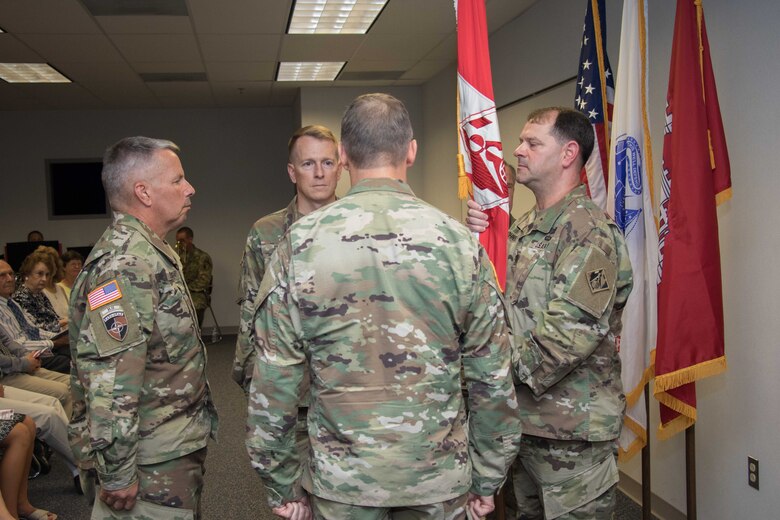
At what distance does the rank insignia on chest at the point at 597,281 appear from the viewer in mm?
1915

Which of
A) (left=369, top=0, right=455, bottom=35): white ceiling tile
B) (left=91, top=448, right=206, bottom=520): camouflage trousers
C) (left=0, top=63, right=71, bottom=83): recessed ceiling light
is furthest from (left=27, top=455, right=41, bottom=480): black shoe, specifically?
(left=0, top=63, right=71, bottom=83): recessed ceiling light

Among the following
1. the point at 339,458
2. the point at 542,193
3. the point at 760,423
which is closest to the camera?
the point at 339,458

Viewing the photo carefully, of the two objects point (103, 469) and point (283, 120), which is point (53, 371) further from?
point (283, 120)

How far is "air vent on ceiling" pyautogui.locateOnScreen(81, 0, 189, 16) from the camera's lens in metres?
4.74

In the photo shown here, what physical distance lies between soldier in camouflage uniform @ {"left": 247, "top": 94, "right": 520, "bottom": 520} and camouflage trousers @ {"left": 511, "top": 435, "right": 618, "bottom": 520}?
1.94 ft

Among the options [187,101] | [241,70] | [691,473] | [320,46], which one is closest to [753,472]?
[691,473]

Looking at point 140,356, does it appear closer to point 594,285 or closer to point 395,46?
point 594,285

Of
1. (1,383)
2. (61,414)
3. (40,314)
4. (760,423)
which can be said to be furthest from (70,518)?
(760,423)

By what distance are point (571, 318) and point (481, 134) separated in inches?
28.5

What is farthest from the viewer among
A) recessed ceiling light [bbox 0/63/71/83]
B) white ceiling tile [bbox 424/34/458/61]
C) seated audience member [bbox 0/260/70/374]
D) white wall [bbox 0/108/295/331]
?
white wall [bbox 0/108/295/331]

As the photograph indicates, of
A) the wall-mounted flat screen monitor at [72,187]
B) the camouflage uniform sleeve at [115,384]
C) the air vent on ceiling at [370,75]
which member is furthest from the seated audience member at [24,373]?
the wall-mounted flat screen monitor at [72,187]

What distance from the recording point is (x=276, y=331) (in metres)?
1.46

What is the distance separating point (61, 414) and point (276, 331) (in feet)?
10.1

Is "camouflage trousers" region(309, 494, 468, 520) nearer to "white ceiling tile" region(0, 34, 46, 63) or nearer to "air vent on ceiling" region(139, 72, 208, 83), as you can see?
"white ceiling tile" region(0, 34, 46, 63)
